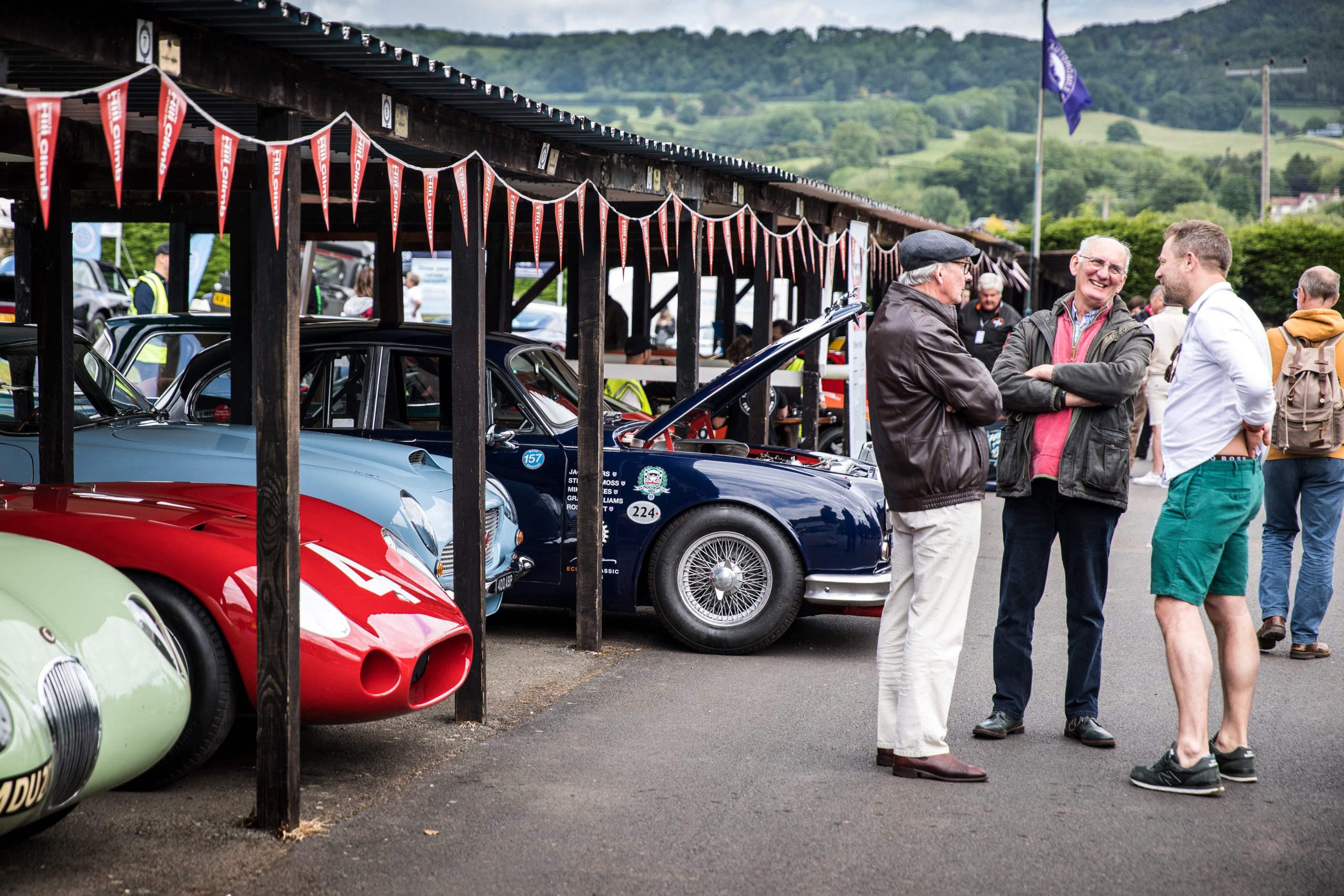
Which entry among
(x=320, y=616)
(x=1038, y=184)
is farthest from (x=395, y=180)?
(x=1038, y=184)

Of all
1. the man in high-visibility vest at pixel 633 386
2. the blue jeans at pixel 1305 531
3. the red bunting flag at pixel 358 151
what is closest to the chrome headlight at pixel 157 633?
the red bunting flag at pixel 358 151

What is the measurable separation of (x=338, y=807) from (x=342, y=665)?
19.3 inches

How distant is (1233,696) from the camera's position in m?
4.73

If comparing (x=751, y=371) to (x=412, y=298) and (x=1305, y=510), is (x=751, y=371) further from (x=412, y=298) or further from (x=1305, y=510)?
(x=412, y=298)

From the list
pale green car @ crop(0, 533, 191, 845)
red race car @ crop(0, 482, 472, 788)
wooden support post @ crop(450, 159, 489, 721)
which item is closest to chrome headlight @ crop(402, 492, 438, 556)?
wooden support post @ crop(450, 159, 489, 721)

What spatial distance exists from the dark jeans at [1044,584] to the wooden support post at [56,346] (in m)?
4.54

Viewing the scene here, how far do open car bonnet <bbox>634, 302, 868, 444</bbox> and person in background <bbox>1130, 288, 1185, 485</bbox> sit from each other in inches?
162

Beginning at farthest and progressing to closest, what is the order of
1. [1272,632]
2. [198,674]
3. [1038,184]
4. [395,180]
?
[1038,184], [1272,632], [395,180], [198,674]

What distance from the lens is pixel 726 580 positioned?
688 centimetres

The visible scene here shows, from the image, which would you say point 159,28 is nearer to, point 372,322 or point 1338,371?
point 372,322

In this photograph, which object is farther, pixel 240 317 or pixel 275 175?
pixel 240 317

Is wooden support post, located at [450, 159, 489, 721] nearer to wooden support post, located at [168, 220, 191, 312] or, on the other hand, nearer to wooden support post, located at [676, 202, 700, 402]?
wooden support post, located at [676, 202, 700, 402]

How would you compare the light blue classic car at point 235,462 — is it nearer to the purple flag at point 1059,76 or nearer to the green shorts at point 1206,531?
the green shorts at point 1206,531

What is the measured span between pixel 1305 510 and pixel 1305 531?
11 centimetres
